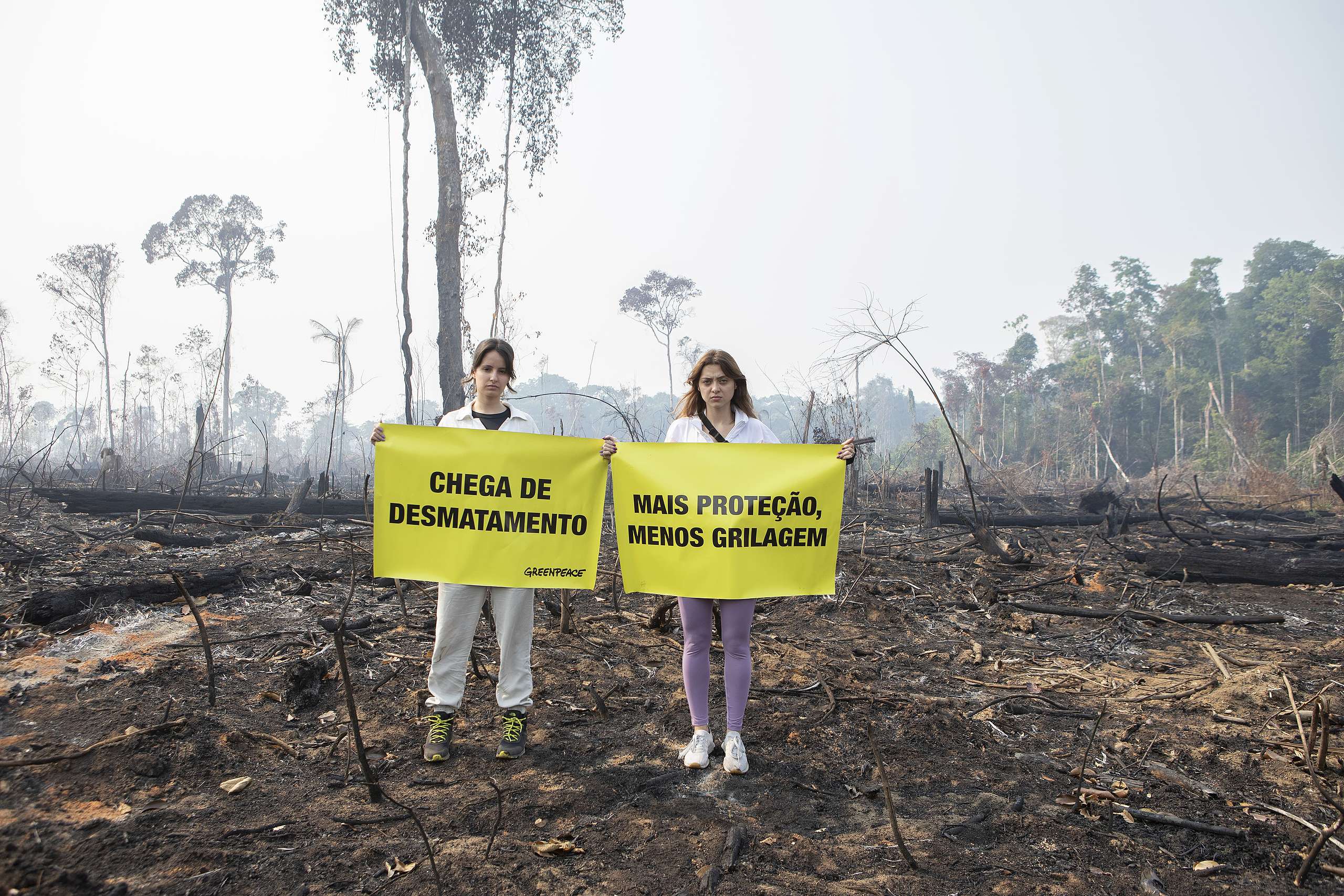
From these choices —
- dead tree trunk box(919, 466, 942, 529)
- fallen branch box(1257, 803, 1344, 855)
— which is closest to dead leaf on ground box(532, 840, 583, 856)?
fallen branch box(1257, 803, 1344, 855)

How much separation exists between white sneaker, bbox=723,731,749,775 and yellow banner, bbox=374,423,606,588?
90 cm

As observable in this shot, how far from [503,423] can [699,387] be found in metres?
0.93

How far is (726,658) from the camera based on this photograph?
9.62ft

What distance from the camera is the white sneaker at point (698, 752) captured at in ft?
9.55

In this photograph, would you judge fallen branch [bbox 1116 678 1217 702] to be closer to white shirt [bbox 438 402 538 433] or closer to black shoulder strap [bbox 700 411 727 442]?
black shoulder strap [bbox 700 411 727 442]

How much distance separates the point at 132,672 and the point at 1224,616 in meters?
7.60

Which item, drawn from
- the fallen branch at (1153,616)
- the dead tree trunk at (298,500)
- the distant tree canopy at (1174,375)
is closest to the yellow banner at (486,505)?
the fallen branch at (1153,616)

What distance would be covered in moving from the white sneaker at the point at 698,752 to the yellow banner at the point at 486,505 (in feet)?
2.66

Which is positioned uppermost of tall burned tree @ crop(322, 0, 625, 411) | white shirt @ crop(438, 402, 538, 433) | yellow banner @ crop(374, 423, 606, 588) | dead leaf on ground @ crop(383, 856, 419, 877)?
tall burned tree @ crop(322, 0, 625, 411)

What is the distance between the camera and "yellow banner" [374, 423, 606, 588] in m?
3.20

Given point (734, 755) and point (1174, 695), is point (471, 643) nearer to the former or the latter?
point (734, 755)

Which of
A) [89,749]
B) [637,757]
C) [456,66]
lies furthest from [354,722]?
[456,66]

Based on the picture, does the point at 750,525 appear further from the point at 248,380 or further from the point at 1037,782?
the point at 248,380

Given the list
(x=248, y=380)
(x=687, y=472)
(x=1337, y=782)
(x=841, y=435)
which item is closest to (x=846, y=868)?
(x=687, y=472)
